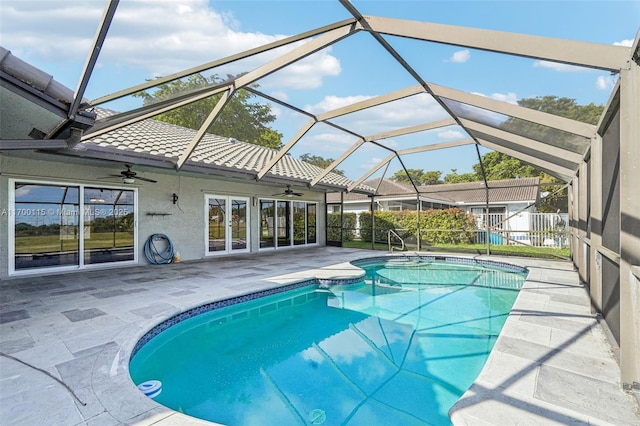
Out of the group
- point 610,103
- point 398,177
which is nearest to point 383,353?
point 610,103

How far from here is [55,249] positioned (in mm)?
7594

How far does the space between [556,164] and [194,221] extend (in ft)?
33.7

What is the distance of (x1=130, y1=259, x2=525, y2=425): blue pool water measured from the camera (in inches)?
123

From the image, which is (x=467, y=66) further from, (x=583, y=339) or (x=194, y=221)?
(x=194, y=221)

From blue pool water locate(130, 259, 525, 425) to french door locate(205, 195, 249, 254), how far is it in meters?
4.73

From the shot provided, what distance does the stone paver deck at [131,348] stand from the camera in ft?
7.69

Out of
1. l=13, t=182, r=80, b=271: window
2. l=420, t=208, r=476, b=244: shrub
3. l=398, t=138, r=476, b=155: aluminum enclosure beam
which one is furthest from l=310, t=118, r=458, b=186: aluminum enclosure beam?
l=13, t=182, r=80, b=271: window

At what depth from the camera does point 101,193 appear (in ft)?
27.2

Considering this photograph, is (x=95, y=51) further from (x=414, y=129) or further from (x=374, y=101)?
(x=414, y=129)

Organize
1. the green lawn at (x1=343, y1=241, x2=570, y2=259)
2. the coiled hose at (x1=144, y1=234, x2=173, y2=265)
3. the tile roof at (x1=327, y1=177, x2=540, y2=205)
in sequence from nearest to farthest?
the coiled hose at (x1=144, y1=234, x2=173, y2=265), the green lawn at (x1=343, y1=241, x2=570, y2=259), the tile roof at (x1=327, y1=177, x2=540, y2=205)

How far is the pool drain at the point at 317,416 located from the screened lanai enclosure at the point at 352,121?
2.58 m

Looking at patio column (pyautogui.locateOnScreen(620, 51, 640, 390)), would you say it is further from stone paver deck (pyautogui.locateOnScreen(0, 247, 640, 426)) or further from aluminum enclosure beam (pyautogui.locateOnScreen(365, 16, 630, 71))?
stone paver deck (pyautogui.locateOnScreen(0, 247, 640, 426))

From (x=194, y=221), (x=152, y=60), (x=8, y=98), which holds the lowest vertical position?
(x=194, y=221)

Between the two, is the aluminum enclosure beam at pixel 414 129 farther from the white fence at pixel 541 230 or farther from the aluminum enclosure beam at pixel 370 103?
the white fence at pixel 541 230
